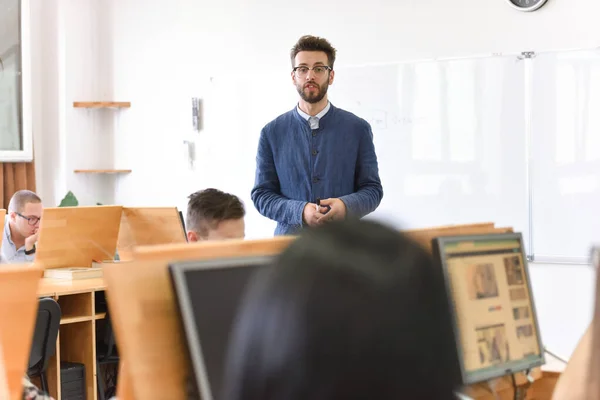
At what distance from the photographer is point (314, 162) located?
10.7 ft

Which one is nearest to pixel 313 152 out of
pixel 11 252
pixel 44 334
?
pixel 44 334

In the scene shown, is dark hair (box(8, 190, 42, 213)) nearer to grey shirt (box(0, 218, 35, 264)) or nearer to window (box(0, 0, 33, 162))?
grey shirt (box(0, 218, 35, 264))

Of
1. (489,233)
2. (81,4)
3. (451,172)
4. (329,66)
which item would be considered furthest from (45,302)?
(81,4)

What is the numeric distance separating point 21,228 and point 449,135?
8.50 feet

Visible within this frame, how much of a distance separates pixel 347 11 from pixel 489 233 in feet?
12.3

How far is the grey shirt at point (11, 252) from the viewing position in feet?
14.7

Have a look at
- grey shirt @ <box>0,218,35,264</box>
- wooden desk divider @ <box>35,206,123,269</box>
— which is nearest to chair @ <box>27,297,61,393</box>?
wooden desk divider @ <box>35,206,123,269</box>

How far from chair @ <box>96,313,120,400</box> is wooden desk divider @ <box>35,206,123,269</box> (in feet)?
1.40

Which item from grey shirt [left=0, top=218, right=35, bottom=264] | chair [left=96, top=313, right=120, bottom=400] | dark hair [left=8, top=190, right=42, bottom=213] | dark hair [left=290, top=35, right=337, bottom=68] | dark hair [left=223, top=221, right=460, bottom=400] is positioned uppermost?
dark hair [left=290, top=35, right=337, bottom=68]

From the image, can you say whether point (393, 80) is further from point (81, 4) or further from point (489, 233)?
point (489, 233)

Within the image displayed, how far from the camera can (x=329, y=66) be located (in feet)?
11.0

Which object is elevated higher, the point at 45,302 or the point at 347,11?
the point at 347,11

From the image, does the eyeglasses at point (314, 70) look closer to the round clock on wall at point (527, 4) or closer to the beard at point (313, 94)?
the beard at point (313, 94)

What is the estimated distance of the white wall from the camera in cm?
473
